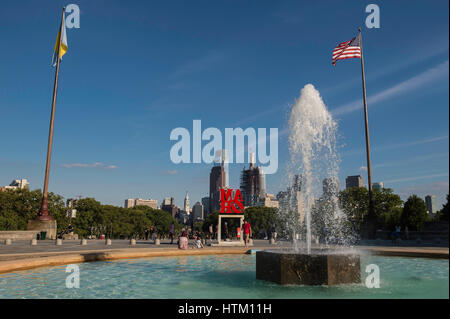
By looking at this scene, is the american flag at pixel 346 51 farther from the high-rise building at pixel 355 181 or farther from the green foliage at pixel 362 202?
the high-rise building at pixel 355 181

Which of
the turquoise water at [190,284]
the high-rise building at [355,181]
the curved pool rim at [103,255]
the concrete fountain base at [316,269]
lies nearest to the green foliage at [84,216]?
the curved pool rim at [103,255]

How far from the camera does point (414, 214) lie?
56219 mm

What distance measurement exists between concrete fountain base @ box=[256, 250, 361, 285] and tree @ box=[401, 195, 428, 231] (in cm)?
5291

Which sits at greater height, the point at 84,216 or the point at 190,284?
the point at 84,216

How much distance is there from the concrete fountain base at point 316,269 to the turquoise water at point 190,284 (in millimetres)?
266

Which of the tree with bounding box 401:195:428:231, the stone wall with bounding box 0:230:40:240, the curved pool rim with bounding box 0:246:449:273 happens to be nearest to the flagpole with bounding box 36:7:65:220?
the stone wall with bounding box 0:230:40:240

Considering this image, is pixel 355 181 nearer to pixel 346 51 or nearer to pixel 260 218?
pixel 260 218

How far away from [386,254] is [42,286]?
56.0 feet

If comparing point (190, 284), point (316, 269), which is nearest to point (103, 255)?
point (190, 284)

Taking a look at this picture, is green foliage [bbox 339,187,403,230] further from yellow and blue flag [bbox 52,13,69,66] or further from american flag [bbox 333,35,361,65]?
yellow and blue flag [bbox 52,13,69,66]

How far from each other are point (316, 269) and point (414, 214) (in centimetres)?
5416

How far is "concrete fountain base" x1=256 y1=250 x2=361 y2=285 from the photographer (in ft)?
34.1
